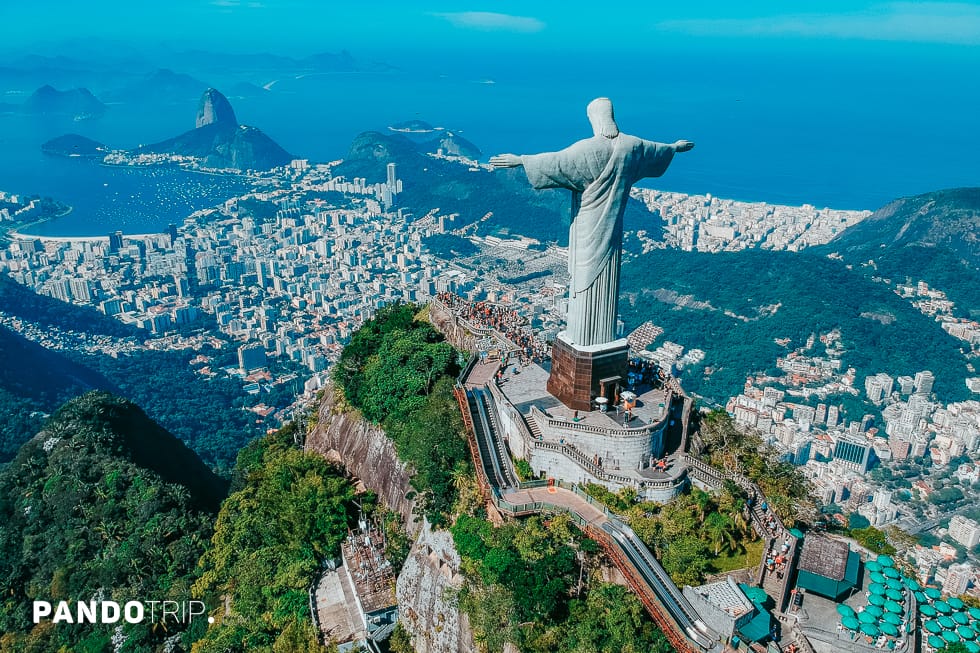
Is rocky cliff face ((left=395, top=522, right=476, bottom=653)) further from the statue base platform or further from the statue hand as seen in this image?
the statue hand

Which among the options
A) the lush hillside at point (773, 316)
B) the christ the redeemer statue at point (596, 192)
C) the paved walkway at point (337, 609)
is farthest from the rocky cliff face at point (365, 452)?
the lush hillside at point (773, 316)

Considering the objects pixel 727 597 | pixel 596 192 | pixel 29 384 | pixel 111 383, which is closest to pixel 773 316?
pixel 596 192

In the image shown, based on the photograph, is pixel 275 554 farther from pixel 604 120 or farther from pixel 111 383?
pixel 111 383

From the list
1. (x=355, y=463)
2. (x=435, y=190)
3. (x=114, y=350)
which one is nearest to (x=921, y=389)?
(x=355, y=463)

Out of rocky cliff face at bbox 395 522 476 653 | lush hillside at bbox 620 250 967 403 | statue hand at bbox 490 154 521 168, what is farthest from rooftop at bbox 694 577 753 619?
lush hillside at bbox 620 250 967 403

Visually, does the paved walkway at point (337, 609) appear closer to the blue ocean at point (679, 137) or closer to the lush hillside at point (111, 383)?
the lush hillside at point (111, 383)
